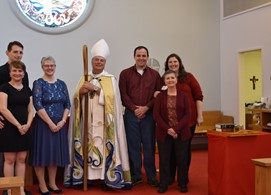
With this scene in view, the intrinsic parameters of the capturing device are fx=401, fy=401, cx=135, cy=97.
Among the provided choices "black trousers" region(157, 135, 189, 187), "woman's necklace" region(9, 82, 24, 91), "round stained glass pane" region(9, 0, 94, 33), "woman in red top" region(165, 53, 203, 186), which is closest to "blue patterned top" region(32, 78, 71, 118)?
"woman's necklace" region(9, 82, 24, 91)

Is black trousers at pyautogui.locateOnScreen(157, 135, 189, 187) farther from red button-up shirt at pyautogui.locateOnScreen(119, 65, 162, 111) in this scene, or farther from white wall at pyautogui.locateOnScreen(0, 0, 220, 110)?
white wall at pyautogui.locateOnScreen(0, 0, 220, 110)

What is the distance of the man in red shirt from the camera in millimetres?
4125

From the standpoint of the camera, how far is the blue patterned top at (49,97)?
12.1 feet

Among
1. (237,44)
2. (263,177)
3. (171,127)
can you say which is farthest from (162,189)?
(237,44)

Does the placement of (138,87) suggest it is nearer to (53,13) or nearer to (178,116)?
(178,116)

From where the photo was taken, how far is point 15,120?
340 cm

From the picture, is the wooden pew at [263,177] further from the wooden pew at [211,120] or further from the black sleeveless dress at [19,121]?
the wooden pew at [211,120]

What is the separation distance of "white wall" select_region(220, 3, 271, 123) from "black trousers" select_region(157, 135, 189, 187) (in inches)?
126

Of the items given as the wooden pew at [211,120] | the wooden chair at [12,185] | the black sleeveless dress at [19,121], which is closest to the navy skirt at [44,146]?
the black sleeveless dress at [19,121]

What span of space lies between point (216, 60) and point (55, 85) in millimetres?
4551

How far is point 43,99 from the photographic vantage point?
12.2 feet

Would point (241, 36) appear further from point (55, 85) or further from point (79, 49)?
point (55, 85)

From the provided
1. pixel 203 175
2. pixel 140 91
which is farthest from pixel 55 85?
pixel 203 175

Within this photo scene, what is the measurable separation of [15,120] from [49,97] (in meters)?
0.45
